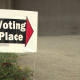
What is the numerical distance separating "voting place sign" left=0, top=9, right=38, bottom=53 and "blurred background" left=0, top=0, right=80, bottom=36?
908 centimetres

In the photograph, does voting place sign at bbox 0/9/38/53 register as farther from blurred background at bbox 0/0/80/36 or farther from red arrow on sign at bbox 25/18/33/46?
blurred background at bbox 0/0/80/36

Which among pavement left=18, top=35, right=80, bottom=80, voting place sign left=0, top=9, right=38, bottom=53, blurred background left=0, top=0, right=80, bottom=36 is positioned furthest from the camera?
blurred background left=0, top=0, right=80, bottom=36

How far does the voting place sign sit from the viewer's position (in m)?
4.48

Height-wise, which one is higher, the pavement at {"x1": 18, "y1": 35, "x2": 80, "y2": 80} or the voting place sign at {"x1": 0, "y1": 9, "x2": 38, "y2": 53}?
the voting place sign at {"x1": 0, "y1": 9, "x2": 38, "y2": 53}

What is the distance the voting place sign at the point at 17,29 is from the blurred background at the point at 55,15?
9.08 m

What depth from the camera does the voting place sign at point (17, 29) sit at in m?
4.48

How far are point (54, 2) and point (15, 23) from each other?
9470mm

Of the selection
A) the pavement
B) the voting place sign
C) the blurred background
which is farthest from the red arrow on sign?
the blurred background

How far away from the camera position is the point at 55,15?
13.7 m

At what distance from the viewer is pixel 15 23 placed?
4.50 m

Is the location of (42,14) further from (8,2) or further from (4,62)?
(4,62)

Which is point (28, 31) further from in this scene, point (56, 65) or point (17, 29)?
point (56, 65)

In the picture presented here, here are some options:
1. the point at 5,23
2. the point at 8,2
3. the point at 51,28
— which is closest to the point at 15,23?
the point at 5,23

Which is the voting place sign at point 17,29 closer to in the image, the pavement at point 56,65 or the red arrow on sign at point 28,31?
the red arrow on sign at point 28,31
